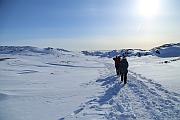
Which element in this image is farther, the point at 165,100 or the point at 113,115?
the point at 165,100

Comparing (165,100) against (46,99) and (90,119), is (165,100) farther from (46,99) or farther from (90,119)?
(46,99)

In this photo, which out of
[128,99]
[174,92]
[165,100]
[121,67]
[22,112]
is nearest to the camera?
[22,112]

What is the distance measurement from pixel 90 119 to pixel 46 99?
4502mm

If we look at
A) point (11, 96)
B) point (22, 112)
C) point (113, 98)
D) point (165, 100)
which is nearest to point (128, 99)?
point (113, 98)

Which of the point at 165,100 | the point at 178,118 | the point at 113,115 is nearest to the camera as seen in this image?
the point at 178,118

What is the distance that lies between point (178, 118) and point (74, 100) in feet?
17.2

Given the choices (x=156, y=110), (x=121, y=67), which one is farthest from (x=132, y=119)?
(x=121, y=67)

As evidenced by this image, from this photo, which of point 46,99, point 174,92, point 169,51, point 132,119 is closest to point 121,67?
point 174,92

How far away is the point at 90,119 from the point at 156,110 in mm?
2374

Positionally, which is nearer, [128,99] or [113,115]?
[113,115]

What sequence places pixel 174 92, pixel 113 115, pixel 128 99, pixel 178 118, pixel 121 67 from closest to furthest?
pixel 178 118 < pixel 113 115 < pixel 128 99 < pixel 174 92 < pixel 121 67

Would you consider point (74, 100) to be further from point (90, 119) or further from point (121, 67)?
point (121, 67)

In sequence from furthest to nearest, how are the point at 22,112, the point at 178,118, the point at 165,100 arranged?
the point at 165,100
the point at 22,112
the point at 178,118

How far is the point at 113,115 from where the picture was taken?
351 inches
